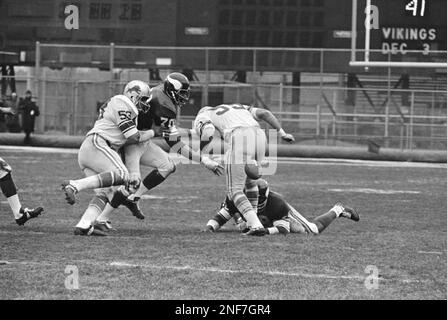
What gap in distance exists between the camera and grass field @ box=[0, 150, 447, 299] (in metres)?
6.92

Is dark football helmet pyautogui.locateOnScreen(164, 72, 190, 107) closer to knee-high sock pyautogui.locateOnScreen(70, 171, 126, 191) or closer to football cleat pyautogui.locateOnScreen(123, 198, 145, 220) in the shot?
football cleat pyautogui.locateOnScreen(123, 198, 145, 220)

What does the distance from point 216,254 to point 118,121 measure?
193 centimetres

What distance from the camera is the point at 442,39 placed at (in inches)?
1008

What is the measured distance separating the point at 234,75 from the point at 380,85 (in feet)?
12.7

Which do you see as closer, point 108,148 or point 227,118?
point 108,148

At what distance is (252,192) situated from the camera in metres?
10.3

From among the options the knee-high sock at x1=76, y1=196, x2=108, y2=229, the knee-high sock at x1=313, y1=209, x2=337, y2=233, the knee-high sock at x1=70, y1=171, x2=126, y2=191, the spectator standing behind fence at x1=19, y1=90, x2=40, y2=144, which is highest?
the knee-high sock at x1=70, y1=171, x2=126, y2=191

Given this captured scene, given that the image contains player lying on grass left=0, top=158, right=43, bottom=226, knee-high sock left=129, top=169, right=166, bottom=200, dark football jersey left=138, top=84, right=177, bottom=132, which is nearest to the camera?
player lying on grass left=0, top=158, right=43, bottom=226

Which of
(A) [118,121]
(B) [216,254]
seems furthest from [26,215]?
(B) [216,254]

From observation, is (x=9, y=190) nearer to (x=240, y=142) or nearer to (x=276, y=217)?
(x=240, y=142)

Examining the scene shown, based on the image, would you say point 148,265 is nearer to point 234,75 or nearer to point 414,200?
point 414,200

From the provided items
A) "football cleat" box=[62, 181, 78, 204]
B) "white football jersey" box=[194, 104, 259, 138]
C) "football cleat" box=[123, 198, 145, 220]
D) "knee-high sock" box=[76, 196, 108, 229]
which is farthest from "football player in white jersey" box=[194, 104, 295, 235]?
"football cleat" box=[62, 181, 78, 204]

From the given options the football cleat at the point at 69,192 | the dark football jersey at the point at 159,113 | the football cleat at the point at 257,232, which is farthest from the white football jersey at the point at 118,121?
the football cleat at the point at 257,232

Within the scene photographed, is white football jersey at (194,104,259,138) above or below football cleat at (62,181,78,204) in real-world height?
above
